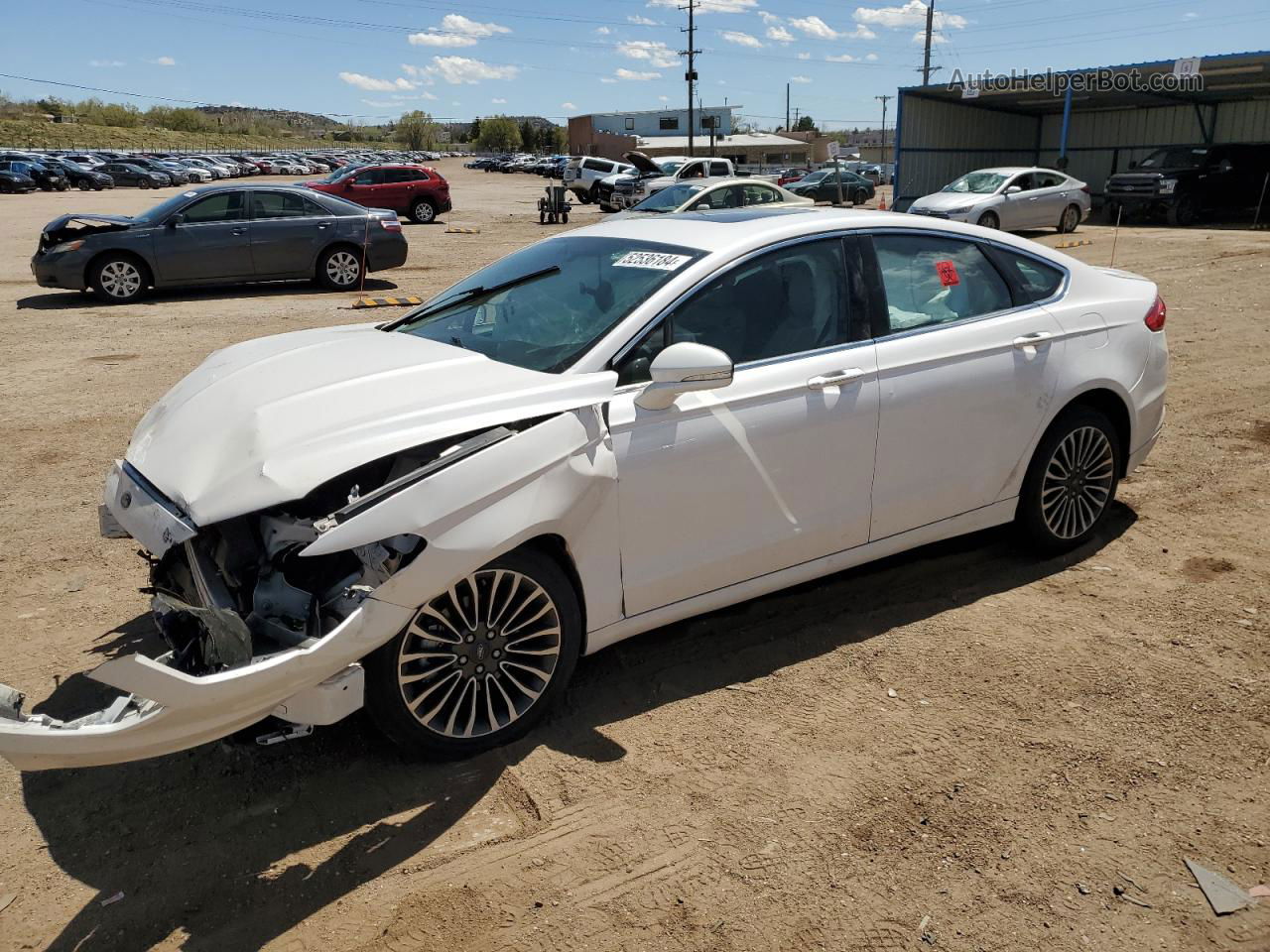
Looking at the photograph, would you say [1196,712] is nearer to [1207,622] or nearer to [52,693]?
[1207,622]

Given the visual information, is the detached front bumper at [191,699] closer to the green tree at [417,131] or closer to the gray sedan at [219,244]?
the gray sedan at [219,244]

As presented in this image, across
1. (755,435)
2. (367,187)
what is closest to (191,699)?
(755,435)

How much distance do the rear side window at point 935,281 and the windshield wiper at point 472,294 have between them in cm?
144

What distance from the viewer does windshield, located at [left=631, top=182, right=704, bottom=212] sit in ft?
64.2

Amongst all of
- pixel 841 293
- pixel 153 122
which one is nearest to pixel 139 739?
pixel 841 293

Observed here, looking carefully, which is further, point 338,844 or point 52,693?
point 52,693

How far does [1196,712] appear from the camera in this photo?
144 inches

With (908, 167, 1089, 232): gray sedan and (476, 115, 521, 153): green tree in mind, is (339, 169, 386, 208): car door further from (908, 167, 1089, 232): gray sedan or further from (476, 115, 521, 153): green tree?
(476, 115, 521, 153): green tree

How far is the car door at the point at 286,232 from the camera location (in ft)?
47.1

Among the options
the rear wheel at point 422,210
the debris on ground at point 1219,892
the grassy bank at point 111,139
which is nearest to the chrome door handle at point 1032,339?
the debris on ground at point 1219,892

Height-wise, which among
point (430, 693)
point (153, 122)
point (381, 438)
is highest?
point (153, 122)

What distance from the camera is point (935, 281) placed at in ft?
14.5

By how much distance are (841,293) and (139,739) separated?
299cm
